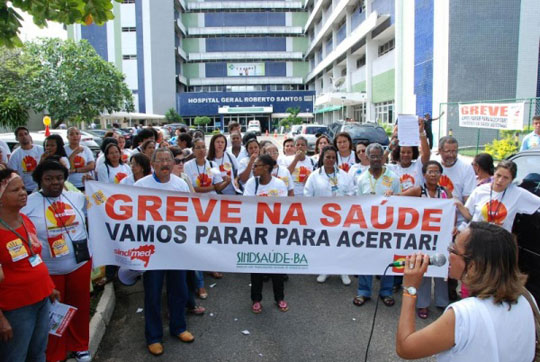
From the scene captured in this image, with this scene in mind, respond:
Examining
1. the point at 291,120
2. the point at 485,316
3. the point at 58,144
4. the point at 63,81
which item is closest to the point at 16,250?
the point at 485,316

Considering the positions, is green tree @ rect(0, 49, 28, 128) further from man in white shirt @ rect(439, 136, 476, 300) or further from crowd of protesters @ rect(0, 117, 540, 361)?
man in white shirt @ rect(439, 136, 476, 300)

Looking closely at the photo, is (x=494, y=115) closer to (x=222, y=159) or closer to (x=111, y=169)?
(x=222, y=159)

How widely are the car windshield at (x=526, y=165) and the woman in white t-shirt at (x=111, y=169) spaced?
200 inches

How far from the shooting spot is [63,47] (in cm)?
2619

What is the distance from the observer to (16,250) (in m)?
2.85

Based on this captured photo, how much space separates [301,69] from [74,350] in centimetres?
7172

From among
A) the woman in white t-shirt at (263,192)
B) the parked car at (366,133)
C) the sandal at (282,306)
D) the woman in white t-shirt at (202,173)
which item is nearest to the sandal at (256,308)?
the woman in white t-shirt at (263,192)

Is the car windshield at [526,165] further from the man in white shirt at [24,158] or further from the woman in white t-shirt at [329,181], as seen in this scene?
the man in white shirt at [24,158]

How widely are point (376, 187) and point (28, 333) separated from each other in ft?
12.6

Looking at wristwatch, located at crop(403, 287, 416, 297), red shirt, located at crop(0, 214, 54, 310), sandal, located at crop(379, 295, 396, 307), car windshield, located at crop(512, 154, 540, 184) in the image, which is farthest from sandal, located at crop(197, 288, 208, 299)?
car windshield, located at crop(512, 154, 540, 184)

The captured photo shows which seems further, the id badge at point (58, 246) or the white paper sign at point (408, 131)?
the white paper sign at point (408, 131)

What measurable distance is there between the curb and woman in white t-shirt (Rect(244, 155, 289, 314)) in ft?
5.30

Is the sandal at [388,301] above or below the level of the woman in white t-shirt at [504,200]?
below

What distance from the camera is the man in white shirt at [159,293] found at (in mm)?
3979
